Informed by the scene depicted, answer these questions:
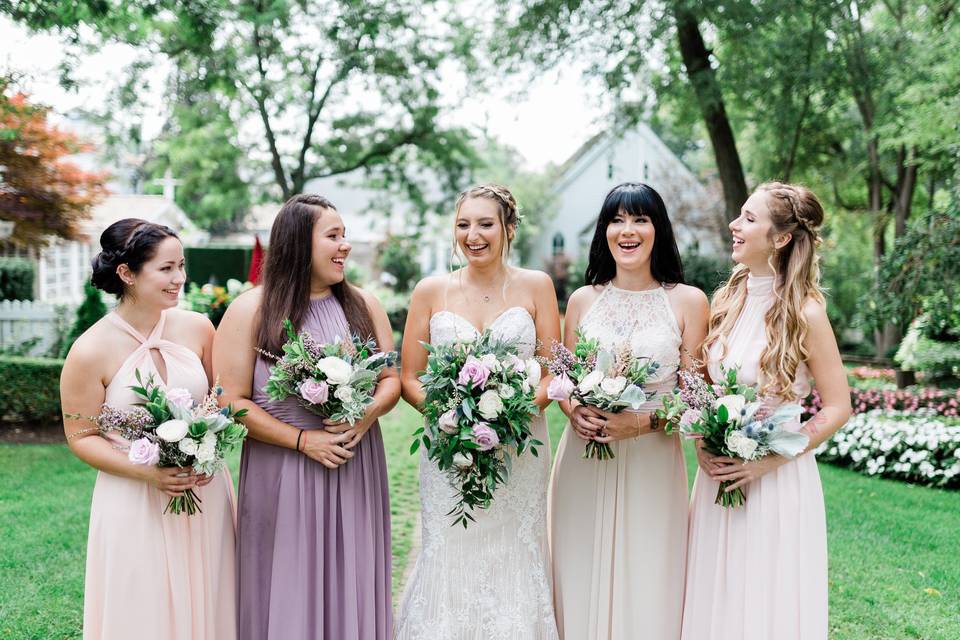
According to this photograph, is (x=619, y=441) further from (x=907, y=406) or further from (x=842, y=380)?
(x=907, y=406)

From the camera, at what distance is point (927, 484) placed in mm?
9500

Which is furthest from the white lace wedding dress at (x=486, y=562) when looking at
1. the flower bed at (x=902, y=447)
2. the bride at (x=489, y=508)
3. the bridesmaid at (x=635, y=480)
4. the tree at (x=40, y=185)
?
the tree at (x=40, y=185)

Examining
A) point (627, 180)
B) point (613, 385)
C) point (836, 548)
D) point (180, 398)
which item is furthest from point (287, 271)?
point (627, 180)

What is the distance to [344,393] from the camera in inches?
144

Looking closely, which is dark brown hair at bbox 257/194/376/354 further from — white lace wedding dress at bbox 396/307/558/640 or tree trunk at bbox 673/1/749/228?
tree trunk at bbox 673/1/749/228

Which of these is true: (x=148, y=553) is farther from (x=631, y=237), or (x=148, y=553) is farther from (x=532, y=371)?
(x=631, y=237)

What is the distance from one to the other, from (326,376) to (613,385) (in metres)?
1.35

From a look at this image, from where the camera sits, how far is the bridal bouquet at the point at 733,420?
11.6 ft

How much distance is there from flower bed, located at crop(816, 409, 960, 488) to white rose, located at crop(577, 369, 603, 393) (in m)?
7.02

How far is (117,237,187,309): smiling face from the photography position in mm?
3801

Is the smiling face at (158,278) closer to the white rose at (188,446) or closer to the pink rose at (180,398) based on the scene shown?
the pink rose at (180,398)

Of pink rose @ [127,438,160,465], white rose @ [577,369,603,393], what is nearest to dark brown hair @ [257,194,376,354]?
pink rose @ [127,438,160,465]

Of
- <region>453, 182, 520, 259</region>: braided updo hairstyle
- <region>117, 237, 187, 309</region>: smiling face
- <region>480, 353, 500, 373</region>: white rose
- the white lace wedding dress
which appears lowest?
the white lace wedding dress

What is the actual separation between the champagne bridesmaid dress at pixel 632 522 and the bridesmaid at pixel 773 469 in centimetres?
18
